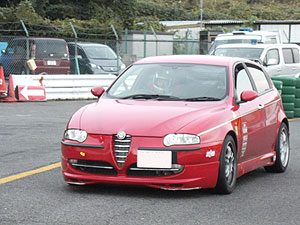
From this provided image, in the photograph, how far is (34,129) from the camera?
1327 centimetres

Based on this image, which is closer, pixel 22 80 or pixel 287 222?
pixel 287 222

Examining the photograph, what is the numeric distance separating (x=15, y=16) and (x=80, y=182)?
27862 millimetres

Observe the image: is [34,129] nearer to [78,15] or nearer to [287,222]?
[287,222]

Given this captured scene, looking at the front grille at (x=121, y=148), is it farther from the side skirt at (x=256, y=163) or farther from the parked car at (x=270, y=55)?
the parked car at (x=270, y=55)

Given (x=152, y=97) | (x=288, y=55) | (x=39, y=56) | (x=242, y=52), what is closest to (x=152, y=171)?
(x=152, y=97)

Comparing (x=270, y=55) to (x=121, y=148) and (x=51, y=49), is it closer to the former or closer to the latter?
(x=51, y=49)

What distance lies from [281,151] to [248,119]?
4.32ft

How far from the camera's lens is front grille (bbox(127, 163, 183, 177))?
6994 mm

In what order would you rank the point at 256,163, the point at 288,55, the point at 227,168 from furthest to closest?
the point at 288,55, the point at 256,163, the point at 227,168

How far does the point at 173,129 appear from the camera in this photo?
277 inches

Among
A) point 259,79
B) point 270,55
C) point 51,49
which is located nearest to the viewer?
point 259,79

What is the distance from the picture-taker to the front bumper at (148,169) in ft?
22.9

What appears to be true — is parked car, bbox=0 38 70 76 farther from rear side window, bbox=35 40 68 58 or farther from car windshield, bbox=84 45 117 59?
car windshield, bbox=84 45 117 59

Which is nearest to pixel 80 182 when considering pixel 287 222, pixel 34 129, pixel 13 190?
pixel 13 190
